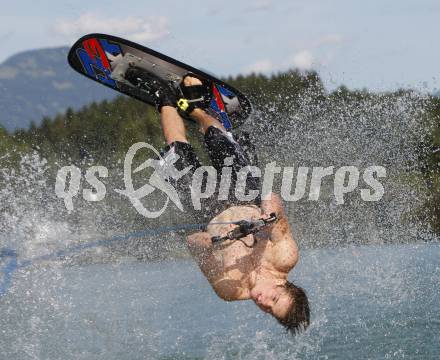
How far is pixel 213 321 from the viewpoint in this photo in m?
11.5

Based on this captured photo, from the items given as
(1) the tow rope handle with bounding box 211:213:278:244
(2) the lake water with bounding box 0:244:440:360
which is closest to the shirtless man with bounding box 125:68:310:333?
(1) the tow rope handle with bounding box 211:213:278:244

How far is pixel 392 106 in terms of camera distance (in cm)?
2373

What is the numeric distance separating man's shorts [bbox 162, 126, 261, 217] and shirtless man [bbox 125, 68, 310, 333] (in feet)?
0.04

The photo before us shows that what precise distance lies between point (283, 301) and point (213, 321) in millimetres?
3959

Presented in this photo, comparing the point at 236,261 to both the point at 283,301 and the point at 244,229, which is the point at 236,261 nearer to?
the point at 244,229

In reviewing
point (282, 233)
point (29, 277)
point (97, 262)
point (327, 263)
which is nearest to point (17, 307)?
point (29, 277)

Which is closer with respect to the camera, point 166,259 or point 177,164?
point 177,164

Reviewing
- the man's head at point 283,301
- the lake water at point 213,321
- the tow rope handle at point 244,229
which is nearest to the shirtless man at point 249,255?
the man's head at point 283,301

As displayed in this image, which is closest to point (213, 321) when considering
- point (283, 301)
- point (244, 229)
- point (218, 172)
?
point (218, 172)

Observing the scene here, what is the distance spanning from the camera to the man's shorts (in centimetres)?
839

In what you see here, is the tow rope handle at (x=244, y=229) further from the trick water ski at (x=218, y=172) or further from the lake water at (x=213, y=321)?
the lake water at (x=213, y=321)

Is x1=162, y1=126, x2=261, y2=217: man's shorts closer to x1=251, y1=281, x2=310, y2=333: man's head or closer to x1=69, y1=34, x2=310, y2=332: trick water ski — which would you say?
x1=69, y1=34, x2=310, y2=332: trick water ski

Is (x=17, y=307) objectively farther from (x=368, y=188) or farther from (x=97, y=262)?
(x=368, y=188)

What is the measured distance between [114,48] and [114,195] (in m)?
22.2
